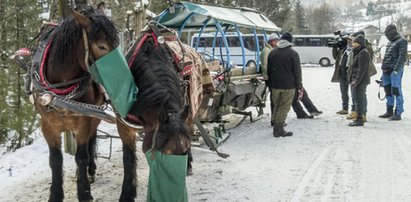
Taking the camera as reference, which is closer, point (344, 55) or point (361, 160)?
point (361, 160)

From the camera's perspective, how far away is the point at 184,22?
757cm

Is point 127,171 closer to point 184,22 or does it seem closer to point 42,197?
point 42,197

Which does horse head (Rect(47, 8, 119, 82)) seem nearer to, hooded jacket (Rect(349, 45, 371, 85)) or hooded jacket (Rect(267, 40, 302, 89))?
hooded jacket (Rect(267, 40, 302, 89))

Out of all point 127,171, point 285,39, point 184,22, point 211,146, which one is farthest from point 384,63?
point 127,171

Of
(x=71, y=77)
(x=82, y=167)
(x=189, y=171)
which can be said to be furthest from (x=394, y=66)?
(x=71, y=77)

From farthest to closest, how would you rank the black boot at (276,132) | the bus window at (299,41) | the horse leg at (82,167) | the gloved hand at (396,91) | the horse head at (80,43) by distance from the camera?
1. the bus window at (299,41)
2. the gloved hand at (396,91)
3. the black boot at (276,132)
4. the horse leg at (82,167)
5. the horse head at (80,43)

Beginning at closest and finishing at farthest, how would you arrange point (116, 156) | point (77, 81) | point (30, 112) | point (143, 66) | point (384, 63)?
point (143, 66)
point (77, 81)
point (116, 156)
point (30, 112)
point (384, 63)

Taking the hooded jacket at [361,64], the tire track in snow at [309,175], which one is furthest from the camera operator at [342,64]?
the tire track in snow at [309,175]

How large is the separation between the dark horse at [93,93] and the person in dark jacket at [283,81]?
11.7 ft

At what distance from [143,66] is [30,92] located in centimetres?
143

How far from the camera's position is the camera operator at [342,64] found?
9.16 m

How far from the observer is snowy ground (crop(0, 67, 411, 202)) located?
180 inches

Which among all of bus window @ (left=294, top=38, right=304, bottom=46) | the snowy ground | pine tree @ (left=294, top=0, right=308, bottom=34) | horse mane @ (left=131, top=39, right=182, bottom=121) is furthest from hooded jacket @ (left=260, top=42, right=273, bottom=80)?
pine tree @ (left=294, top=0, right=308, bottom=34)

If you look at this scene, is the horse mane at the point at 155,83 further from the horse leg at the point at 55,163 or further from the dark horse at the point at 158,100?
the horse leg at the point at 55,163
